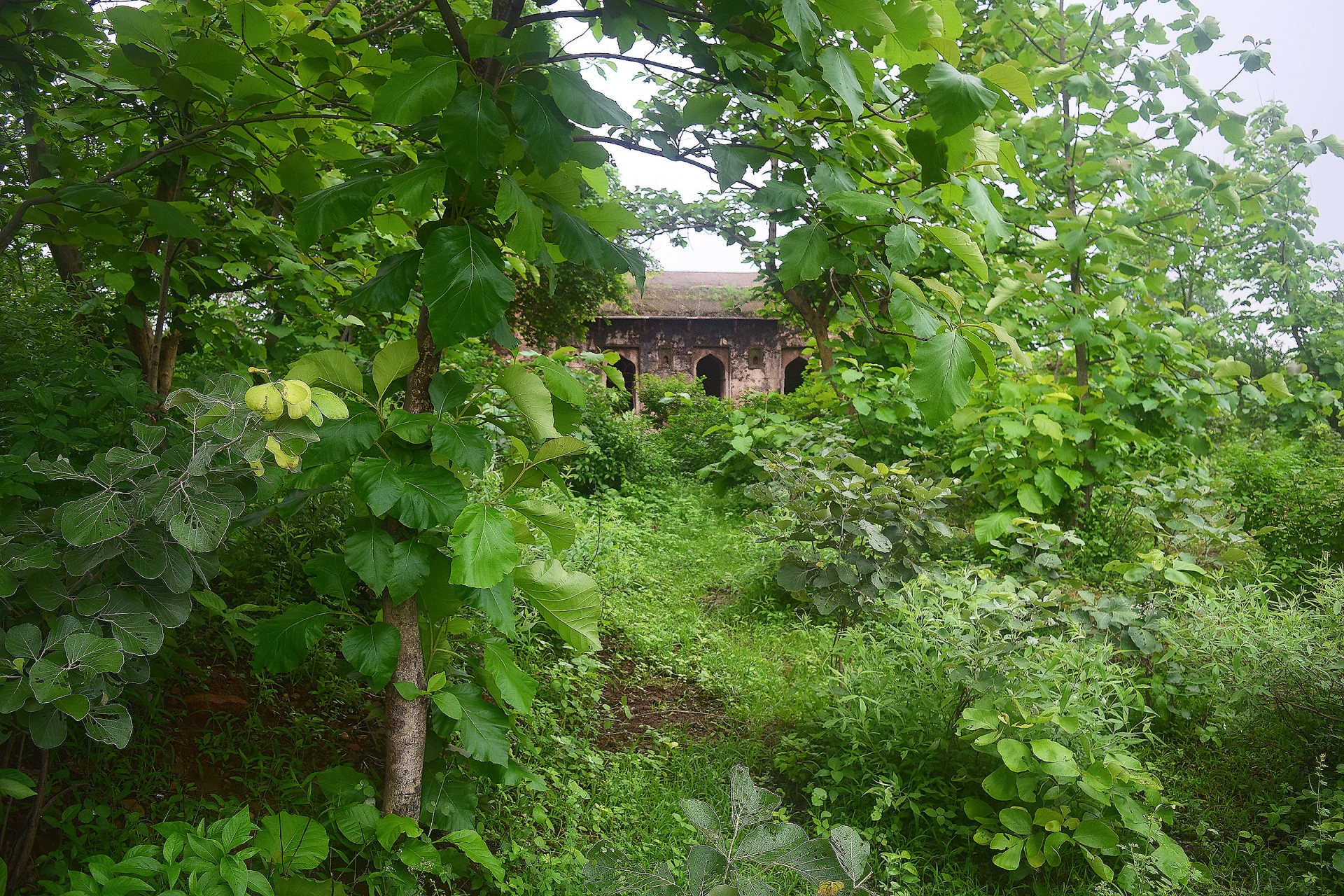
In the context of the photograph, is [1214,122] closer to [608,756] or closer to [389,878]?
[608,756]

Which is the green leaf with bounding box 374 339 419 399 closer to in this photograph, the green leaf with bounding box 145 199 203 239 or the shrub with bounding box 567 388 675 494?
the green leaf with bounding box 145 199 203 239

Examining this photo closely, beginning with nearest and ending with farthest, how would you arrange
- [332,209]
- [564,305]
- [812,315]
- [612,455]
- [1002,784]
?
[332,209]
[1002,784]
[612,455]
[812,315]
[564,305]

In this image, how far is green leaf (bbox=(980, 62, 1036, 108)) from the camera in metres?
1.41

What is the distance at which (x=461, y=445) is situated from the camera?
1609 millimetres

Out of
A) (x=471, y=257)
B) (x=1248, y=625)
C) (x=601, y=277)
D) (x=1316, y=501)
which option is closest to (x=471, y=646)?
(x=471, y=257)

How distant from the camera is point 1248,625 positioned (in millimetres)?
3281

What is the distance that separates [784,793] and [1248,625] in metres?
2.19

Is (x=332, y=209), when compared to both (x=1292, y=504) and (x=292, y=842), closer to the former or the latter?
(x=292, y=842)

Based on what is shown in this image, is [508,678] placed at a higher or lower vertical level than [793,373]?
lower

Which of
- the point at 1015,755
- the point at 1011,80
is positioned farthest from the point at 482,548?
the point at 1015,755

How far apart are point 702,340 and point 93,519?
17.0 m

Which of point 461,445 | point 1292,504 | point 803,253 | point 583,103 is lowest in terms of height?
Result: point 1292,504

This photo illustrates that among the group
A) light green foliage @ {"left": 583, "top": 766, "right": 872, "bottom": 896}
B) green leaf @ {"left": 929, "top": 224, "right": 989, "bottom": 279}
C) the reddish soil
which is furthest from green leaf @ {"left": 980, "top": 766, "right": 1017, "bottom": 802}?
green leaf @ {"left": 929, "top": 224, "right": 989, "bottom": 279}

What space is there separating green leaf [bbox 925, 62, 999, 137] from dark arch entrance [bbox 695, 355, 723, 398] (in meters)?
17.1
